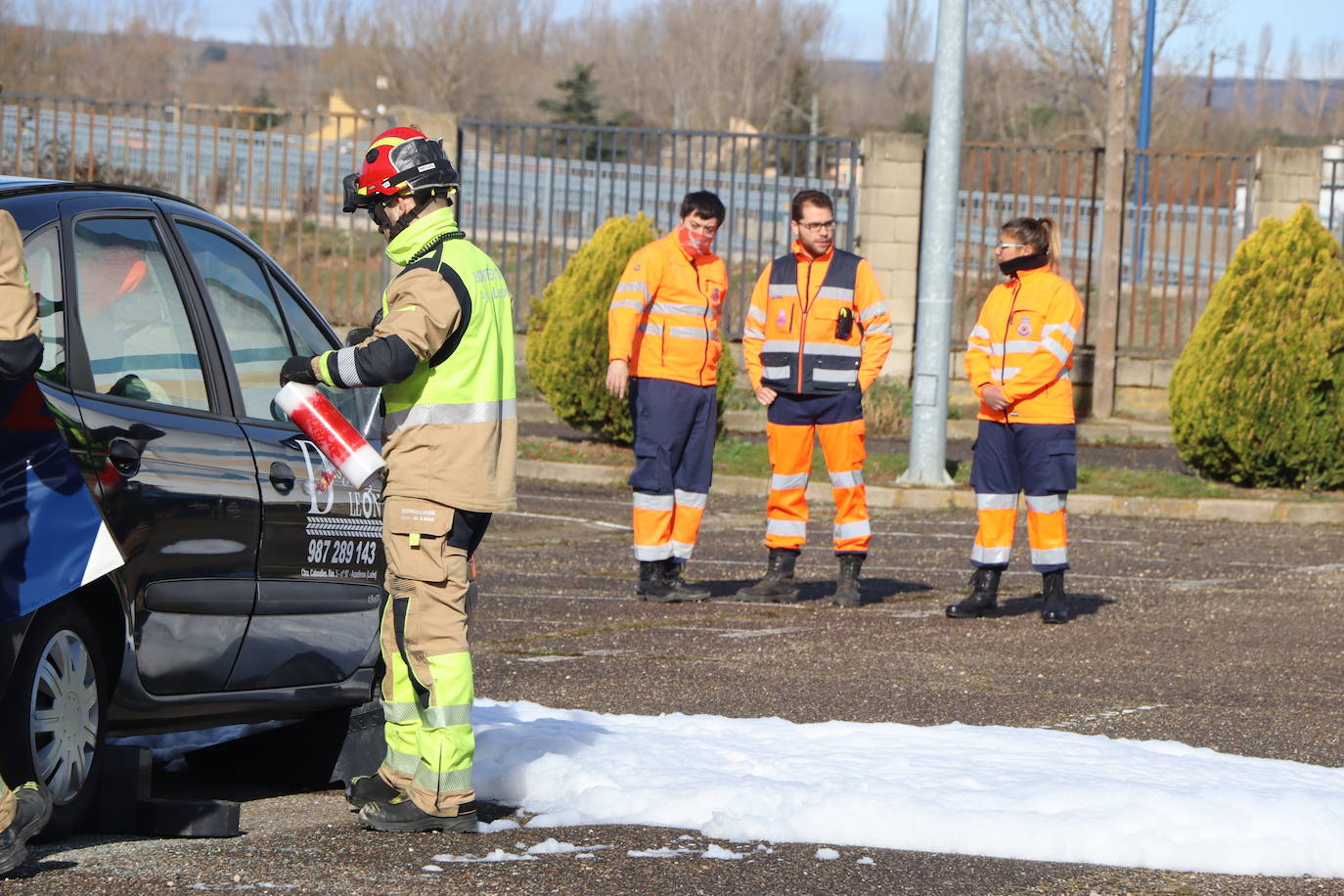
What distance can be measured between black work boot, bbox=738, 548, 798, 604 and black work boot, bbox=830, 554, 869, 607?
0.27 meters

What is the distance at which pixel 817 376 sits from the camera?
9820mm

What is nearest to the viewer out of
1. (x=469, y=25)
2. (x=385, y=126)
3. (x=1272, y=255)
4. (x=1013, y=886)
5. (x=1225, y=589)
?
(x=1013, y=886)

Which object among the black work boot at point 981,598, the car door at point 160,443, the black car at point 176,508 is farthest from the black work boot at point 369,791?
the black work boot at point 981,598

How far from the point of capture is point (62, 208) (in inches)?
196

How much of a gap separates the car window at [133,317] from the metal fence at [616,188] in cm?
1507

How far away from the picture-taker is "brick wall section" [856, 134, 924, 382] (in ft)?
65.7

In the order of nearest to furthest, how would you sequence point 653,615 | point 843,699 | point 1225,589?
1. point 843,699
2. point 653,615
3. point 1225,589

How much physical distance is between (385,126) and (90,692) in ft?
60.8

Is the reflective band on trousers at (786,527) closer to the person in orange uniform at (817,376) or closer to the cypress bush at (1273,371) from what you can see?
the person in orange uniform at (817,376)

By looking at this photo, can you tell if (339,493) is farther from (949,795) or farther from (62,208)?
(949,795)

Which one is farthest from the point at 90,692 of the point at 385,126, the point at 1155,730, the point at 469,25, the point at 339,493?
the point at 469,25

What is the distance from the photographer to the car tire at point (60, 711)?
447 cm

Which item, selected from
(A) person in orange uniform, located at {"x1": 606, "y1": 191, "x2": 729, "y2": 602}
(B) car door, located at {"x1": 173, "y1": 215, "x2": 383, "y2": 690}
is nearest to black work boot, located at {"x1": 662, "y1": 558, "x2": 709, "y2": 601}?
(A) person in orange uniform, located at {"x1": 606, "y1": 191, "x2": 729, "y2": 602}

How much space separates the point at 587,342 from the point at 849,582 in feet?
21.6
